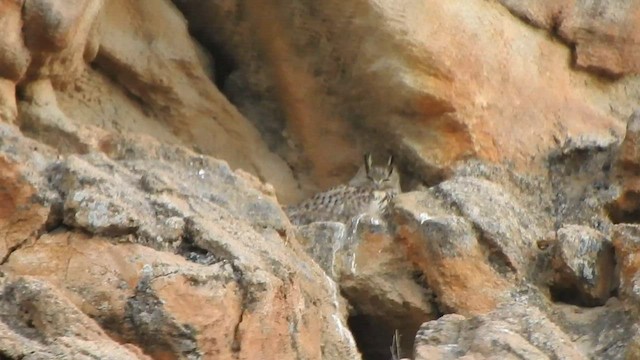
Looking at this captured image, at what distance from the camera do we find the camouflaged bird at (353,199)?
20.4 ft

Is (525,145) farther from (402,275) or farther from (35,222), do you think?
(35,222)

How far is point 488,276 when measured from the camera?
562 cm

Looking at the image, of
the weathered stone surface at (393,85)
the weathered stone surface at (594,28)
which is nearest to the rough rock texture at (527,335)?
the weathered stone surface at (393,85)

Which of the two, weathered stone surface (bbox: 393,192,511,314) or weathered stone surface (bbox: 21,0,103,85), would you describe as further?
weathered stone surface (bbox: 393,192,511,314)

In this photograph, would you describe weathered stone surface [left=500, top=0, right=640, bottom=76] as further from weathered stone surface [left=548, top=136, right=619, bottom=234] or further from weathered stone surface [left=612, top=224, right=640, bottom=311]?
weathered stone surface [left=612, top=224, right=640, bottom=311]

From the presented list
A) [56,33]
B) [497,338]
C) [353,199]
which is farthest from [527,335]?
[56,33]

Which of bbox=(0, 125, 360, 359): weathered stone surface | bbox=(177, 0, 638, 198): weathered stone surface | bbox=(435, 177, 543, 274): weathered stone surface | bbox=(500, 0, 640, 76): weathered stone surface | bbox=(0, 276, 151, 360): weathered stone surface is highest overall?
bbox=(500, 0, 640, 76): weathered stone surface

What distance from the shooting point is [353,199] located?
6.37 meters

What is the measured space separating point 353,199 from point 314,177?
517mm

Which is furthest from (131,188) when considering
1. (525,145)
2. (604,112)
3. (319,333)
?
(604,112)

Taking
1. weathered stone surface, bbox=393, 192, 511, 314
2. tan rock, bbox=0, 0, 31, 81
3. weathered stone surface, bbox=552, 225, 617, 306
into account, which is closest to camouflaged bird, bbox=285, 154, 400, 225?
weathered stone surface, bbox=393, 192, 511, 314

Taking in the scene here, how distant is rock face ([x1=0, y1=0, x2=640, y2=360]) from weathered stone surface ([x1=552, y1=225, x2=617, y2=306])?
0.01 m

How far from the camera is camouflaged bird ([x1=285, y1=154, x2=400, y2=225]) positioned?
20.4 ft

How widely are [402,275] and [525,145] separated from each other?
1239mm
